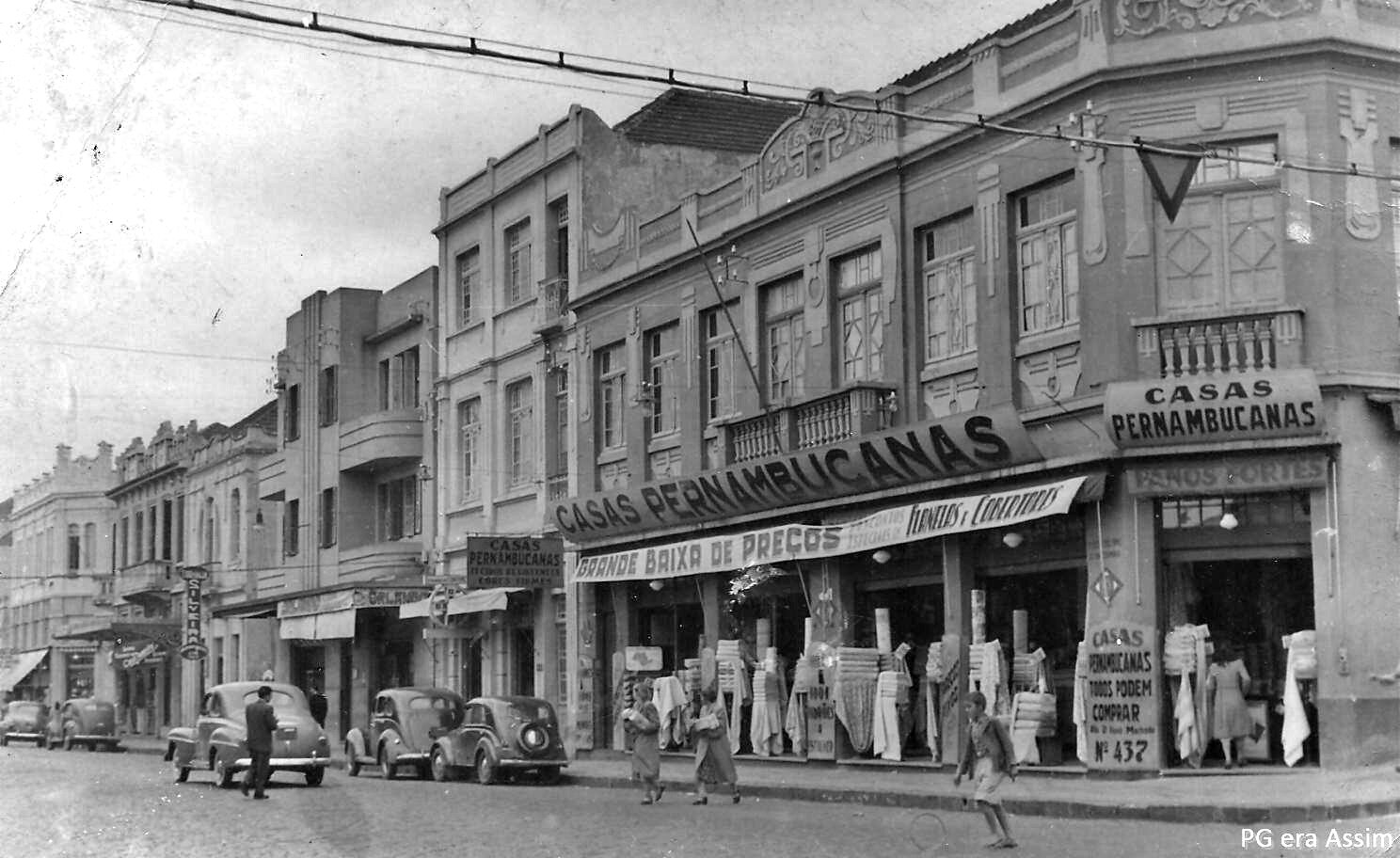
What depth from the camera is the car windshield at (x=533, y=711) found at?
2808 cm

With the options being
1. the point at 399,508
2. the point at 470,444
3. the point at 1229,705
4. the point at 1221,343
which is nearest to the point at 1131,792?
the point at 1229,705

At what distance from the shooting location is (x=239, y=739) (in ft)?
90.6

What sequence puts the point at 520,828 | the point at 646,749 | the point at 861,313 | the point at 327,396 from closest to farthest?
the point at 520,828
the point at 646,749
the point at 861,313
the point at 327,396

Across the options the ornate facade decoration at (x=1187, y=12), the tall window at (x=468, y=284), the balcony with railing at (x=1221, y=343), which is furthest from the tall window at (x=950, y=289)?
the tall window at (x=468, y=284)

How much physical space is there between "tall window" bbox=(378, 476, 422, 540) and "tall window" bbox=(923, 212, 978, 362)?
19.3m

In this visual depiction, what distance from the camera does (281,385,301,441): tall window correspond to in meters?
47.5

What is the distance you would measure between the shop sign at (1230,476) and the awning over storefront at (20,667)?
58572mm

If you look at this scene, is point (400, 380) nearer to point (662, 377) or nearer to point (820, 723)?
point (662, 377)

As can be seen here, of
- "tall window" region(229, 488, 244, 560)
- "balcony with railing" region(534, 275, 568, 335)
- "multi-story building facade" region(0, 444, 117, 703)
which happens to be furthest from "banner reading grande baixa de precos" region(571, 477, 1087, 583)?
"multi-story building facade" region(0, 444, 117, 703)

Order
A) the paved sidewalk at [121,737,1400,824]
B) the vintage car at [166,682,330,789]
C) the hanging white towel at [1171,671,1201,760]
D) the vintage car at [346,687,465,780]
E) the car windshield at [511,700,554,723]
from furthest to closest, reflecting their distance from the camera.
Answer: the vintage car at [346,687,465,780] < the car windshield at [511,700,554,723] < the vintage car at [166,682,330,789] < the hanging white towel at [1171,671,1201,760] < the paved sidewalk at [121,737,1400,824]

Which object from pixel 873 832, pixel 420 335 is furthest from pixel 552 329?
pixel 873 832

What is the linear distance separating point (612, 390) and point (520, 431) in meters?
4.01

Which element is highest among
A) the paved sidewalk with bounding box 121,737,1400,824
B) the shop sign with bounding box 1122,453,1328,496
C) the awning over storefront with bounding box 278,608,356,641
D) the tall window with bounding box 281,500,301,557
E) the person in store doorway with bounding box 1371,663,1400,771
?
the tall window with bounding box 281,500,301,557

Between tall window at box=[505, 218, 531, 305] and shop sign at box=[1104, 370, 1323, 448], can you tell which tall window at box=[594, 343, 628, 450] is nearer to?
tall window at box=[505, 218, 531, 305]
